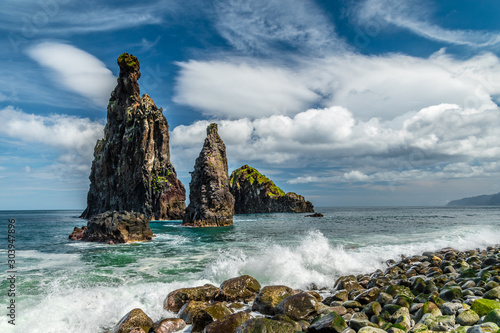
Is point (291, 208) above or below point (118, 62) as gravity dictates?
below

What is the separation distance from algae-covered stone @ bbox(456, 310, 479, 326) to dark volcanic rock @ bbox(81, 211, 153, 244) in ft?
101

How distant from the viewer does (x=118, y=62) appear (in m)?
100

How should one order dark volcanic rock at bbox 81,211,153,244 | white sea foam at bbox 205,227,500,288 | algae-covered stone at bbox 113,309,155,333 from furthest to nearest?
1. dark volcanic rock at bbox 81,211,153,244
2. white sea foam at bbox 205,227,500,288
3. algae-covered stone at bbox 113,309,155,333

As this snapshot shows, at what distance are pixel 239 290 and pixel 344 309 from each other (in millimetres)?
4401

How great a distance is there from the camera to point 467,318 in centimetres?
686

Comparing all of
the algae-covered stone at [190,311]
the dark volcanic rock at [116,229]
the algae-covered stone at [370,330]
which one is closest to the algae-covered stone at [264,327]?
the algae-covered stone at [370,330]

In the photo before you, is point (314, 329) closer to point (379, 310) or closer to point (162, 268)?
point (379, 310)

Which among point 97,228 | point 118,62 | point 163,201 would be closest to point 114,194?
point 163,201

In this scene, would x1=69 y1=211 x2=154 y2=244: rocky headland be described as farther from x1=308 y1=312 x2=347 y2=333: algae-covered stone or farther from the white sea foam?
x1=308 y1=312 x2=347 y2=333: algae-covered stone

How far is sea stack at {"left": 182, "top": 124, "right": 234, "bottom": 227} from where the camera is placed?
59.7 m

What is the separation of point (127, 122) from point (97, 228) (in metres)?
70.3

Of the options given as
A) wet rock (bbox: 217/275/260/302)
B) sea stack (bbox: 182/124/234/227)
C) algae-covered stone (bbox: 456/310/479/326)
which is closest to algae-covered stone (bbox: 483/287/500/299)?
algae-covered stone (bbox: 456/310/479/326)

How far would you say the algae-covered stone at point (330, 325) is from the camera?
286 inches

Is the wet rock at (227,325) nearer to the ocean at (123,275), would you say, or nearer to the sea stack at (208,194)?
the ocean at (123,275)
